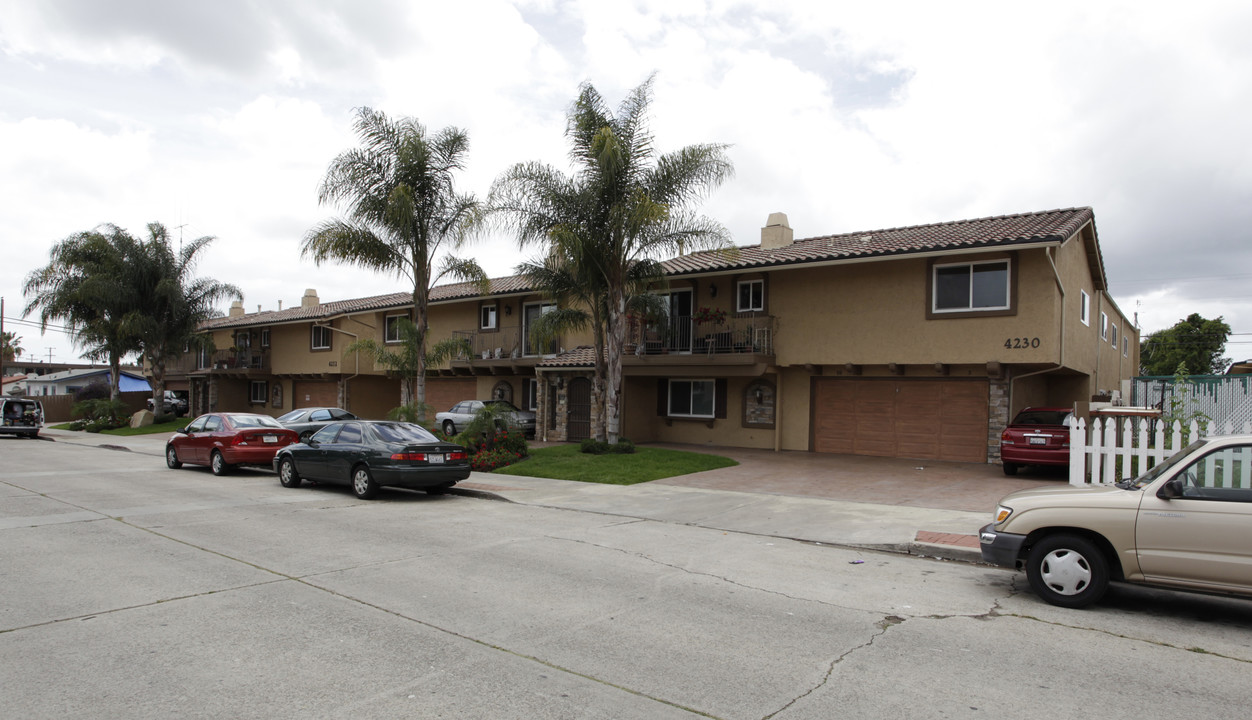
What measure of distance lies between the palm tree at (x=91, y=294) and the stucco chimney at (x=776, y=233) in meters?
26.8

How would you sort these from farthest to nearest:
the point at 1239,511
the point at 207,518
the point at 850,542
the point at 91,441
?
the point at 91,441, the point at 207,518, the point at 850,542, the point at 1239,511

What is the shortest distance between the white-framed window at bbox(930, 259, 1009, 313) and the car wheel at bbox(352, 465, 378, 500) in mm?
12955

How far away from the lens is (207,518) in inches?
413

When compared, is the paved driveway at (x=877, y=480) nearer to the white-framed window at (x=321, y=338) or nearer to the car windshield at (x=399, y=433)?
the car windshield at (x=399, y=433)

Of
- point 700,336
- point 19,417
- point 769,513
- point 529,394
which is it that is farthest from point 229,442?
point 19,417

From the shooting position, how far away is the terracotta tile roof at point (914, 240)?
16484 millimetres

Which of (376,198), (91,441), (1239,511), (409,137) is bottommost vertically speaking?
(91,441)

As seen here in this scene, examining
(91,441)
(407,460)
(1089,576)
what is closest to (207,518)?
(407,460)

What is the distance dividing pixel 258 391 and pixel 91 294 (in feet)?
33.7

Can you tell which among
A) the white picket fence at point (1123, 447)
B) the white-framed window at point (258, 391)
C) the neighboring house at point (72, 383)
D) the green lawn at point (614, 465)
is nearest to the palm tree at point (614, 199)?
the green lawn at point (614, 465)

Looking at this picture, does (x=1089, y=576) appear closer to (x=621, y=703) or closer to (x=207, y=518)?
(x=621, y=703)

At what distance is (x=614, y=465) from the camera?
16.6 meters

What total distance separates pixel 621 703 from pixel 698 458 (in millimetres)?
13812

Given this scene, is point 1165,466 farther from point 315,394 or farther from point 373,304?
point 315,394
